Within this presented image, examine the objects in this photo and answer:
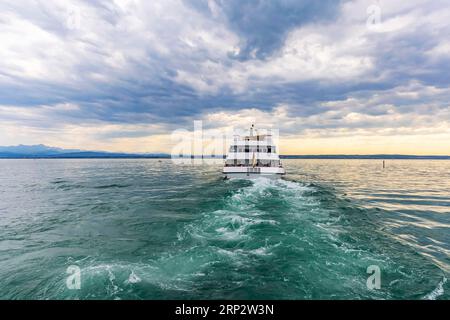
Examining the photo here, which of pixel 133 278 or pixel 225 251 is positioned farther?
pixel 225 251

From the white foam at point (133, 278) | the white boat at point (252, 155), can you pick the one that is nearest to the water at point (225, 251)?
the white foam at point (133, 278)

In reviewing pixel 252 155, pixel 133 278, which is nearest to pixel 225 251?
pixel 133 278

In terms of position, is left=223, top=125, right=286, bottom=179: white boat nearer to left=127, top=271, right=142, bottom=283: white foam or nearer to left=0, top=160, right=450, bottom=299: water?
left=0, top=160, right=450, bottom=299: water

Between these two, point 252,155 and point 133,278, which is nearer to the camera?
point 133,278

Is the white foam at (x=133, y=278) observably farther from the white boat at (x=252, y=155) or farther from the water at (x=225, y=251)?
the white boat at (x=252, y=155)

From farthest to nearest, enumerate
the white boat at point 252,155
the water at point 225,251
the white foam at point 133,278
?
the white boat at point 252,155 → the white foam at point 133,278 → the water at point 225,251

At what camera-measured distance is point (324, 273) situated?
8406mm

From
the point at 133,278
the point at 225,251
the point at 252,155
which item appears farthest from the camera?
the point at 252,155

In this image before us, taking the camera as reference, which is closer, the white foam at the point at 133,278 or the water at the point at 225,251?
the water at the point at 225,251

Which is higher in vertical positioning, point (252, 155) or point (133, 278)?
point (252, 155)

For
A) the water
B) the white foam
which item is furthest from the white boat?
the white foam

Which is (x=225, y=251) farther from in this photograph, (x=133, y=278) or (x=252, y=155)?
(x=252, y=155)

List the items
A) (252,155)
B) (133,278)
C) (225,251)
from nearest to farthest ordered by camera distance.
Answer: (133,278) < (225,251) < (252,155)
